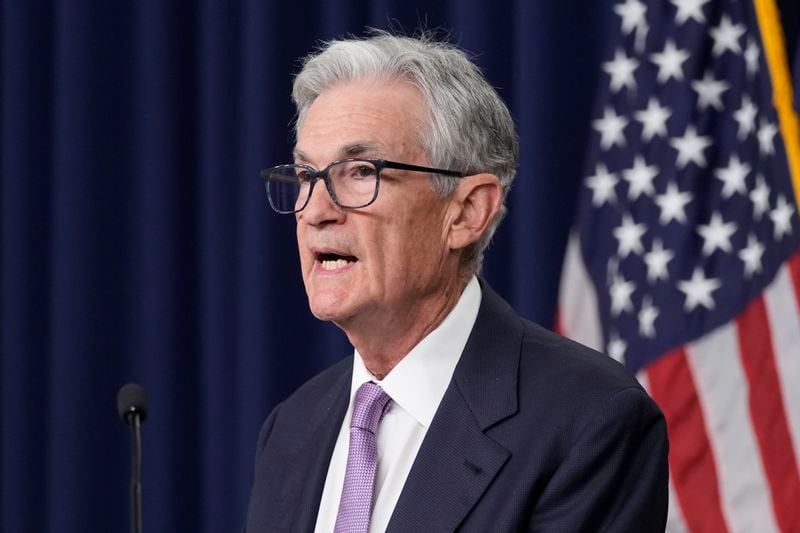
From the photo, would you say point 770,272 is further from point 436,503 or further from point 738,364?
point 436,503

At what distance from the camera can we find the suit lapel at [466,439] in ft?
5.75

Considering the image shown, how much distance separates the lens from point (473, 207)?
6.59ft

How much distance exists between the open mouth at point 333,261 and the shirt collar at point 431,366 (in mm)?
189

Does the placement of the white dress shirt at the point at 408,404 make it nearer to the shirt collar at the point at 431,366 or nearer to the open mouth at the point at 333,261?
the shirt collar at the point at 431,366

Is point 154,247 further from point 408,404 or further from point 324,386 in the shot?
point 408,404

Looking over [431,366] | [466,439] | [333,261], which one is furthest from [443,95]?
[466,439]

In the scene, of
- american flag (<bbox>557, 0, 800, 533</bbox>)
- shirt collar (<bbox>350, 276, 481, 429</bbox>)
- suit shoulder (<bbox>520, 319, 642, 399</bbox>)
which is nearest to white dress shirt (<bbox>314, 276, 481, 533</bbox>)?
shirt collar (<bbox>350, 276, 481, 429</bbox>)

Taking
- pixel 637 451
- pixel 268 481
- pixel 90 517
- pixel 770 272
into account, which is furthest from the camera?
pixel 90 517

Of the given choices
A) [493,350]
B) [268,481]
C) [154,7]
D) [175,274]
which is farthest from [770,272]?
[154,7]

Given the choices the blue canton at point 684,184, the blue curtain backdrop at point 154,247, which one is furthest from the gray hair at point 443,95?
the blue curtain backdrop at point 154,247

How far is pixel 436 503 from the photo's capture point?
176cm

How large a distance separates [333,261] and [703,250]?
1322 millimetres

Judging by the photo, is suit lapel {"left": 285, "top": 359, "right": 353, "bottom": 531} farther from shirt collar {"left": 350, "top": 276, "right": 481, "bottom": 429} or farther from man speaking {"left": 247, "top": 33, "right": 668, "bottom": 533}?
shirt collar {"left": 350, "top": 276, "right": 481, "bottom": 429}

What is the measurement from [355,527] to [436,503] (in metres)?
0.16
